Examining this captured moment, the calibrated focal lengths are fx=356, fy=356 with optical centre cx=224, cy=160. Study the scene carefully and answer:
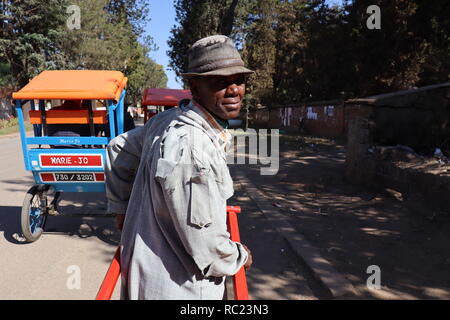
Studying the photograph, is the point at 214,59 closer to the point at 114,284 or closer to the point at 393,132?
the point at 114,284

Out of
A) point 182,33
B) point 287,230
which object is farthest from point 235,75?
point 182,33

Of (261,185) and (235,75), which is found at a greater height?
(235,75)

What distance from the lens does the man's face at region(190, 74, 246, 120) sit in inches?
57.2

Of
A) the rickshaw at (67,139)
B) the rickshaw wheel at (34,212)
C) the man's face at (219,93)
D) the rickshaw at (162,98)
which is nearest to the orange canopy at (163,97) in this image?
the rickshaw at (162,98)

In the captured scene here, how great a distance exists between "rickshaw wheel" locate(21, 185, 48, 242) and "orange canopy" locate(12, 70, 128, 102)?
1274 mm

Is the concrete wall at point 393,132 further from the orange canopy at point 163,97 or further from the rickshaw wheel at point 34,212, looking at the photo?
the rickshaw wheel at point 34,212

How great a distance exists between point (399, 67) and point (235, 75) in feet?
56.8

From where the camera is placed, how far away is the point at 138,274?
4.69 ft

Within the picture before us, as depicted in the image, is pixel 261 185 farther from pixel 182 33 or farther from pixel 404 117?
pixel 182 33

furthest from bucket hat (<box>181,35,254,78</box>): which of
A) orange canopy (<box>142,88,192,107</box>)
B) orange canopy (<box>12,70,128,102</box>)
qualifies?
orange canopy (<box>142,88,192,107</box>)

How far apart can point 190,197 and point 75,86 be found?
3811 millimetres
